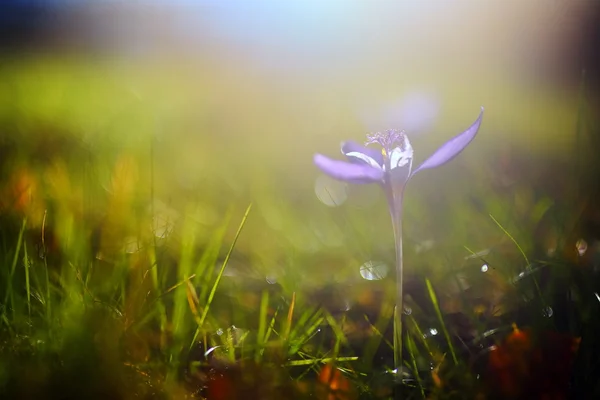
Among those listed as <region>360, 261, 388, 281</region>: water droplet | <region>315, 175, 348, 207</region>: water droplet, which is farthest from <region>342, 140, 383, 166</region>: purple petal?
<region>315, 175, 348, 207</region>: water droplet

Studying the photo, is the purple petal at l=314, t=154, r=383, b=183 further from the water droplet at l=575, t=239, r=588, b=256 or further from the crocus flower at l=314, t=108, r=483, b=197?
the water droplet at l=575, t=239, r=588, b=256

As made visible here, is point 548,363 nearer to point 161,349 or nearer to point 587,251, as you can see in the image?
point 587,251

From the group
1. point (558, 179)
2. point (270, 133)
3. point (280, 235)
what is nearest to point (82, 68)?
point (270, 133)

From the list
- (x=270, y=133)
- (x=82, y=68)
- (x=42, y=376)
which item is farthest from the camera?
(x=82, y=68)

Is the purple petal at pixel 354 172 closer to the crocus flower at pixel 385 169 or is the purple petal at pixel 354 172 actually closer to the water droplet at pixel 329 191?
the crocus flower at pixel 385 169

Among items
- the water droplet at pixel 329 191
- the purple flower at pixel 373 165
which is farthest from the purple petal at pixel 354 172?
the water droplet at pixel 329 191

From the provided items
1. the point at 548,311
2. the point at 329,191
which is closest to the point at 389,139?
the point at 548,311

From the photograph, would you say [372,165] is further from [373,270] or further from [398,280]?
[373,270]
